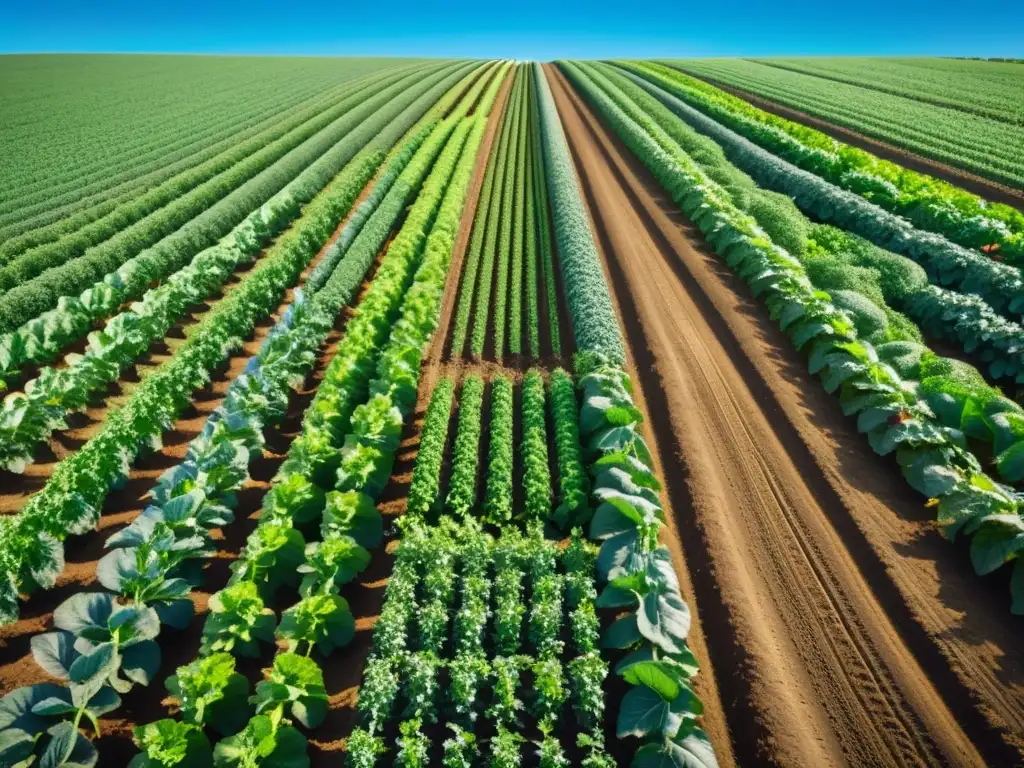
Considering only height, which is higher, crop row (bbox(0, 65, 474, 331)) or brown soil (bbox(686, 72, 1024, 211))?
brown soil (bbox(686, 72, 1024, 211))

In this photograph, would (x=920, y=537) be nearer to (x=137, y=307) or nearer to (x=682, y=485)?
(x=682, y=485)

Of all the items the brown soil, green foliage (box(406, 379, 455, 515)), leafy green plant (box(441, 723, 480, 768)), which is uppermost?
the brown soil

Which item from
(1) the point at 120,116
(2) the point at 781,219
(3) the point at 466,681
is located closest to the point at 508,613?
(3) the point at 466,681

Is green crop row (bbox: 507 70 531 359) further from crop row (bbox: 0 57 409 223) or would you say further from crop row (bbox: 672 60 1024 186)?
crop row (bbox: 672 60 1024 186)

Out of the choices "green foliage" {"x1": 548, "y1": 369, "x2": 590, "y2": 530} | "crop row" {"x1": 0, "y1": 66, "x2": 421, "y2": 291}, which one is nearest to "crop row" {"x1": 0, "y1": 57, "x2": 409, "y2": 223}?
"crop row" {"x1": 0, "y1": 66, "x2": 421, "y2": 291}

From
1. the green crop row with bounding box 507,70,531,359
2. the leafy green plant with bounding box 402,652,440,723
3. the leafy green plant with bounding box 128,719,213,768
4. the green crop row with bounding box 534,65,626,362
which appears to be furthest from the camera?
the green crop row with bounding box 507,70,531,359

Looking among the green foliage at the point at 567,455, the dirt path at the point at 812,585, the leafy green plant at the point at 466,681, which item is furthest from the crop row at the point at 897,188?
the leafy green plant at the point at 466,681

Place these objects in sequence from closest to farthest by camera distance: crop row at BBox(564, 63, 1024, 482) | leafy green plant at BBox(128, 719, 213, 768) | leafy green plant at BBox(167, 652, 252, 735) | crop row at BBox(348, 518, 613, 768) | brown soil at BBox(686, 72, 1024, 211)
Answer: leafy green plant at BBox(128, 719, 213, 768) < leafy green plant at BBox(167, 652, 252, 735) < crop row at BBox(348, 518, 613, 768) < crop row at BBox(564, 63, 1024, 482) < brown soil at BBox(686, 72, 1024, 211)

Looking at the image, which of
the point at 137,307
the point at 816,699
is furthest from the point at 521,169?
the point at 816,699
